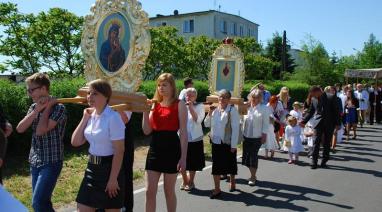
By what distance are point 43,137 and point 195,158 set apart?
145 inches

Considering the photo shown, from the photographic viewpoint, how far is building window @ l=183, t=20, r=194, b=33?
2542 inches

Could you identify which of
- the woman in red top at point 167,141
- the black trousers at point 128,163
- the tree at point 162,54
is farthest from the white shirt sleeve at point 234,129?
the tree at point 162,54

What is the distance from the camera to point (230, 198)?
25.8 ft

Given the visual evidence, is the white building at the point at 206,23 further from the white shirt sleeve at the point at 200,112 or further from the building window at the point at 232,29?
the white shirt sleeve at the point at 200,112

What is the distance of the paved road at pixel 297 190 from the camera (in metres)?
7.43

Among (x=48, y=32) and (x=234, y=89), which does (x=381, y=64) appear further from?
(x=234, y=89)

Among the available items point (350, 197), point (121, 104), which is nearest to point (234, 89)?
point (350, 197)

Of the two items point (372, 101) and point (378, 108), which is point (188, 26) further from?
point (372, 101)

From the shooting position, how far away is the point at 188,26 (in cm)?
6550

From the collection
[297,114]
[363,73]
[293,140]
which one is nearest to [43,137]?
[293,140]

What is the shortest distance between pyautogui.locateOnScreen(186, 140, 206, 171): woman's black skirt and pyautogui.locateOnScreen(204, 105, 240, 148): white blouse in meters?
0.38

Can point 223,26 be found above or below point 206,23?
below

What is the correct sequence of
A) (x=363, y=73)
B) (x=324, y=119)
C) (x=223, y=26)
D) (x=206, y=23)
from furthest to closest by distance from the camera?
(x=223, y=26), (x=206, y=23), (x=363, y=73), (x=324, y=119)

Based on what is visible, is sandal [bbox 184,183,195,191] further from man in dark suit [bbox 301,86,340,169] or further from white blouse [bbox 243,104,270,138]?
man in dark suit [bbox 301,86,340,169]
